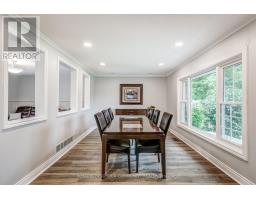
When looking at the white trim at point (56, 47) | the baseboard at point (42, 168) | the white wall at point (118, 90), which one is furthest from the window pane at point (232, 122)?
the white wall at point (118, 90)

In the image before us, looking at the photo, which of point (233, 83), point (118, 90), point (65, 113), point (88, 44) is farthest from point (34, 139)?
point (118, 90)

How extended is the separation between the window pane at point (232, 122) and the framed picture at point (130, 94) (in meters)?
4.60

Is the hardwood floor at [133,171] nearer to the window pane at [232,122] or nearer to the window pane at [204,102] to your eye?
the window pane at [232,122]

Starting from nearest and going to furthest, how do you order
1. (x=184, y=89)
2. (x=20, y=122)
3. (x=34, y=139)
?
(x=20, y=122) < (x=34, y=139) < (x=184, y=89)

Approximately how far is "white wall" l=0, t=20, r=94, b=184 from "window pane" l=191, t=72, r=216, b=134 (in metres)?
3.24

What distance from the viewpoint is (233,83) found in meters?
3.05

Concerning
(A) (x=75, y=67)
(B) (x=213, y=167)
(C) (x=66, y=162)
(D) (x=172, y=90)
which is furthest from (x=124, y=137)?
(D) (x=172, y=90)

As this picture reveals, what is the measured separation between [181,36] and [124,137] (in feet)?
6.29

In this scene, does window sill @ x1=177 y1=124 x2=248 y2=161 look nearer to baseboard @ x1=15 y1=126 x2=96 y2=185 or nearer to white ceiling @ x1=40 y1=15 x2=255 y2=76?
white ceiling @ x1=40 y1=15 x2=255 y2=76

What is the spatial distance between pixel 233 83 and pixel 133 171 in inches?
88.0

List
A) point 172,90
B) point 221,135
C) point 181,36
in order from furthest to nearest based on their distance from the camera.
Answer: point 172,90 < point 221,135 < point 181,36

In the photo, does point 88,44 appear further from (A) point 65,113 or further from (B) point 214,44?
(B) point 214,44
